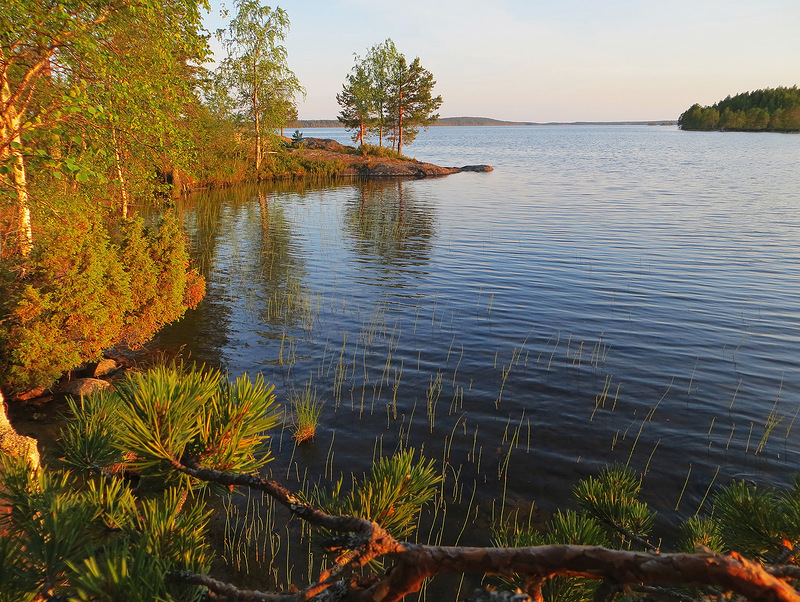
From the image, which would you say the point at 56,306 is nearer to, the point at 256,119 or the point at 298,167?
the point at 256,119

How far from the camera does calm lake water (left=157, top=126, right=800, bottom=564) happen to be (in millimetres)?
7797

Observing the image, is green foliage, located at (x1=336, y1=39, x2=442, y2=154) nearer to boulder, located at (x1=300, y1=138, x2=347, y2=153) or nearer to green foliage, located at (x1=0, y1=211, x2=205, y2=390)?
boulder, located at (x1=300, y1=138, x2=347, y2=153)

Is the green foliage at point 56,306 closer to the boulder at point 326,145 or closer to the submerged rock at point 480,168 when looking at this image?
the submerged rock at point 480,168

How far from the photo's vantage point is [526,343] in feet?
40.2

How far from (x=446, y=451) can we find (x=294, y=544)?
2943mm

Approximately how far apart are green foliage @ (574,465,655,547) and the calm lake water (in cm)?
397

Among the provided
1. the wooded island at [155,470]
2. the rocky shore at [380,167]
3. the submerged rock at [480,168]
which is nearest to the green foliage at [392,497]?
the wooded island at [155,470]

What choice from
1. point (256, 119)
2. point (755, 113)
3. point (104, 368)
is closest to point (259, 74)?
point (256, 119)

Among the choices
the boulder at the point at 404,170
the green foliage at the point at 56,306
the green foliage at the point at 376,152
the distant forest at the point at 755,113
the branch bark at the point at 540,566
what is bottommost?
the green foliage at the point at 56,306

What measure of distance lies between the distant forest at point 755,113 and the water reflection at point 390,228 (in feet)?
493

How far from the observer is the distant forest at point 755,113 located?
137 meters

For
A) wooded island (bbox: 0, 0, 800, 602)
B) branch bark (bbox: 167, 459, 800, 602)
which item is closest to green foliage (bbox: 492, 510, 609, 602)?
wooded island (bbox: 0, 0, 800, 602)

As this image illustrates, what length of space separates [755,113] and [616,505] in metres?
184

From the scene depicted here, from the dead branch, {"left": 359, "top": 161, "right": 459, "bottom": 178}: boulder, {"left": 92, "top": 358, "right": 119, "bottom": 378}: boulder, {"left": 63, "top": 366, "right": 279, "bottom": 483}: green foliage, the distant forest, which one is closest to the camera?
the dead branch
